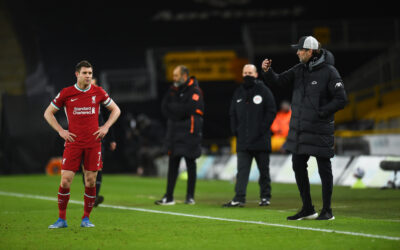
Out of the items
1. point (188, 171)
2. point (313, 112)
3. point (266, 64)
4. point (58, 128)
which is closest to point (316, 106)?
point (313, 112)

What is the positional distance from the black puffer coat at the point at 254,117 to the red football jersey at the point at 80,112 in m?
3.44

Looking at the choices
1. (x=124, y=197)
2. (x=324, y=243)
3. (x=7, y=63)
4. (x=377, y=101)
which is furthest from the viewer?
(x=7, y=63)

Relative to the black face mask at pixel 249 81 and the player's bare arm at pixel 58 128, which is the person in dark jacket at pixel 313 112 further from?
the black face mask at pixel 249 81

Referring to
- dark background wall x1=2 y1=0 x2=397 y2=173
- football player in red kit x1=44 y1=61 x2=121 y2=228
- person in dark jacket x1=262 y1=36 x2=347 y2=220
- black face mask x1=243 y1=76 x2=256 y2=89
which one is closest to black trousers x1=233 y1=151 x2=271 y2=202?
black face mask x1=243 y1=76 x2=256 y2=89

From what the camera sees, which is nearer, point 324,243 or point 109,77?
point 324,243

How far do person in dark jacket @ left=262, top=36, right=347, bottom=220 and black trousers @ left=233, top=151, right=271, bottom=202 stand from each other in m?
2.43

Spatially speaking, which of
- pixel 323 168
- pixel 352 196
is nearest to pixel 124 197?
pixel 352 196

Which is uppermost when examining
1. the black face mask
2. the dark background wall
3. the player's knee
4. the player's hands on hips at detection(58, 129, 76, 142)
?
the dark background wall

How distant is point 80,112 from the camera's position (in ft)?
26.2

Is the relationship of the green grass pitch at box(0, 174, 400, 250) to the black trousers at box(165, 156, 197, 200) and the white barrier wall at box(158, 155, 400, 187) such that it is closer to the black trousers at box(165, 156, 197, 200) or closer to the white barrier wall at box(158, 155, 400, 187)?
the black trousers at box(165, 156, 197, 200)

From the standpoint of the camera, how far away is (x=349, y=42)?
32688 mm

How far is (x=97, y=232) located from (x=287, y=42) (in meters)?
26.2

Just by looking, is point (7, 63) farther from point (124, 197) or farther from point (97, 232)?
point (97, 232)

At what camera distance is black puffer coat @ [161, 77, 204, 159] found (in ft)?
37.8
